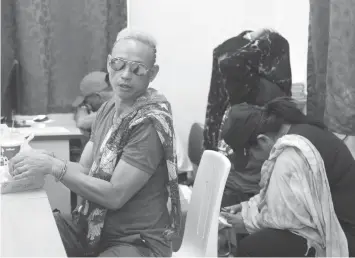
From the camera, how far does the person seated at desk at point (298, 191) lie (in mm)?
2207

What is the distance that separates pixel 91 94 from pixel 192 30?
3.24ft

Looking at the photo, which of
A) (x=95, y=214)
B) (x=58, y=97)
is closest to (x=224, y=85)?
(x=58, y=97)

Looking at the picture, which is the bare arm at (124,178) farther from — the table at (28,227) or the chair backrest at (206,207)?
the chair backrest at (206,207)

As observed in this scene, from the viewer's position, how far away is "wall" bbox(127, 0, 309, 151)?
403cm

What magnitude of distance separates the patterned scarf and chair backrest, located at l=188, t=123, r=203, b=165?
5.89 feet

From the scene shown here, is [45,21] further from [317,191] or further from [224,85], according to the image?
[317,191]

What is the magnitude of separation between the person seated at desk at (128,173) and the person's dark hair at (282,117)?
26.8 inches

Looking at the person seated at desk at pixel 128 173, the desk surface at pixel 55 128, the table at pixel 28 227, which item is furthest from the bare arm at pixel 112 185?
the desk surface at pixel 55 128

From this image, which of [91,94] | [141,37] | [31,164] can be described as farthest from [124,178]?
[91,94]

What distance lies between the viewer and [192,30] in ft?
13.5

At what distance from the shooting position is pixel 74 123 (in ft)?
12.8

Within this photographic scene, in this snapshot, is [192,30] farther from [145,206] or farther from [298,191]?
[145,206]

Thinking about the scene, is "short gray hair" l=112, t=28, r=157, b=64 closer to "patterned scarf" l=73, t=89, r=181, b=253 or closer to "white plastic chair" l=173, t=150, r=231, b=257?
"patterned scarf" l=73, t=89, r=181, b=253

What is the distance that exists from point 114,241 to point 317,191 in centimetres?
87
